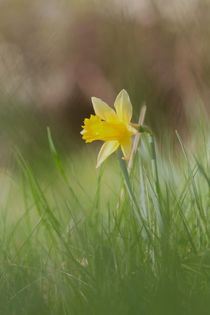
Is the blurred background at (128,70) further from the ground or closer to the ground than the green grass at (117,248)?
further from the ground

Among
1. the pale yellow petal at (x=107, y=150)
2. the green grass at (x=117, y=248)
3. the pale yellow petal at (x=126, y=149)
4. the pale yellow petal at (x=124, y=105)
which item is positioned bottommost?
the green grass at (x=117, y=248)

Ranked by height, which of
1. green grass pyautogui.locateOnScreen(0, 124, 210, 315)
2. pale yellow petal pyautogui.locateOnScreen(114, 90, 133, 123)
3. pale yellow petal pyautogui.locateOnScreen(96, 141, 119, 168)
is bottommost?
green grass pyautogui.locateOnScreen(0, 124, 210, 315)

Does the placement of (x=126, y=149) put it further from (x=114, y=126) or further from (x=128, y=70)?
(x=128, y=70)

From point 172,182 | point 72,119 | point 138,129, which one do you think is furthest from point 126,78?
point 72,119

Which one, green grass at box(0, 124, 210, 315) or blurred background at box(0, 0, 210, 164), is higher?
blurred background at box(0, 0, 210, 164)

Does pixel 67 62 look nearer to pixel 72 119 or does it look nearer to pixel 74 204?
pixel 72 119

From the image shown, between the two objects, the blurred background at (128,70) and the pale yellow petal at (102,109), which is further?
the pale yellow petal at (102,109)
